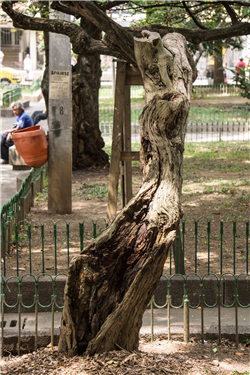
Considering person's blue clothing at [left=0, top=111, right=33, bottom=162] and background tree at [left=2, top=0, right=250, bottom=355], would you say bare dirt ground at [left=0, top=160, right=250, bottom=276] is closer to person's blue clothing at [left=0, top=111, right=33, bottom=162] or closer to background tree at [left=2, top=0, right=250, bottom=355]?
person's blue clothing at [left=0, top=111, right=33, bottom=162]

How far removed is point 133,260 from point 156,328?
68.0 inches

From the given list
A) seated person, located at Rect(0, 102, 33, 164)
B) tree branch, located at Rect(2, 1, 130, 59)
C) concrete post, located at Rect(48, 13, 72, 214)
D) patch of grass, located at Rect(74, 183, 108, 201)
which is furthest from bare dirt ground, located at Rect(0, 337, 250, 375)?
seated person, located at Rect(0, 102, 33, 164)

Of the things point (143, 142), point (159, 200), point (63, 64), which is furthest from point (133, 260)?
point (63, 64)

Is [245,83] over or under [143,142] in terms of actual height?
over

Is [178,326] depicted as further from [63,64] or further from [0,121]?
[0,121]

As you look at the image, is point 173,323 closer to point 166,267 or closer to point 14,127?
point 166,267

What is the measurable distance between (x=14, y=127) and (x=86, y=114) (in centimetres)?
159

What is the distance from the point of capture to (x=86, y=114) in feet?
41.5

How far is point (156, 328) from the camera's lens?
5.20 metres

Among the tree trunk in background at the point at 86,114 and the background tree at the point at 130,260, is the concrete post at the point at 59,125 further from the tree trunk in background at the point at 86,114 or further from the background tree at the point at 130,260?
the background tree at the point at 130,260

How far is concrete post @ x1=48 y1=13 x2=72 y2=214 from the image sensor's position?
344 inches

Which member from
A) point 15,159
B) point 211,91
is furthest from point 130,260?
point 211,91

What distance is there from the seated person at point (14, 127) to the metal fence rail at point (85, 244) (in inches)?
152

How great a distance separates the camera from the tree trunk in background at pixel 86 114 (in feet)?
40.8
